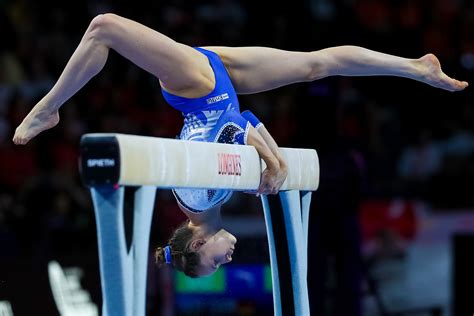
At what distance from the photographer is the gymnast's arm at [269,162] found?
14.7ft

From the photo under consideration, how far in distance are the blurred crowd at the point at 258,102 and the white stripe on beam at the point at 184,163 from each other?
2.63m

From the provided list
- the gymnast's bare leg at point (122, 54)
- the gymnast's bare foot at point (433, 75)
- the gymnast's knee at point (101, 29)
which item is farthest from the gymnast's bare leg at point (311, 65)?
the gymnast's knee at point (101, 29)

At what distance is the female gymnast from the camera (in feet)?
13.8

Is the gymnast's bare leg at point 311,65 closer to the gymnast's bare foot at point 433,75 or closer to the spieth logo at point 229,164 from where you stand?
the gymnast's bare foot at point 433,75

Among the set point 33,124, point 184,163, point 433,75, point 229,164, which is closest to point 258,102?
point 433,75

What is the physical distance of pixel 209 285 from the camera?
7.30m

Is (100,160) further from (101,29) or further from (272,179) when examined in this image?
(272,179)

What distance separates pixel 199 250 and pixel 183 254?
11 cm

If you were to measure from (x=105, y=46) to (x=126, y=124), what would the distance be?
469 cm

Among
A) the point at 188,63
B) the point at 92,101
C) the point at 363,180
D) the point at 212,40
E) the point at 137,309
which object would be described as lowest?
the point at 137,309

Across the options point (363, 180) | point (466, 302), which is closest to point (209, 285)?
point (363, 180)

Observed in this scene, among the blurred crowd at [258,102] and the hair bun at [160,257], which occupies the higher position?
the blurred crowd at [258,102]

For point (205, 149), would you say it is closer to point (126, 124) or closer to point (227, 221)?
point (227, 221)

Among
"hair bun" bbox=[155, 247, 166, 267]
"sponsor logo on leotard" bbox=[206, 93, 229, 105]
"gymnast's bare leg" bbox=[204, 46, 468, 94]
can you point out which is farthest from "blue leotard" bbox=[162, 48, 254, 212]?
"hair bun" bbox=[155, 247, 166, 267]
